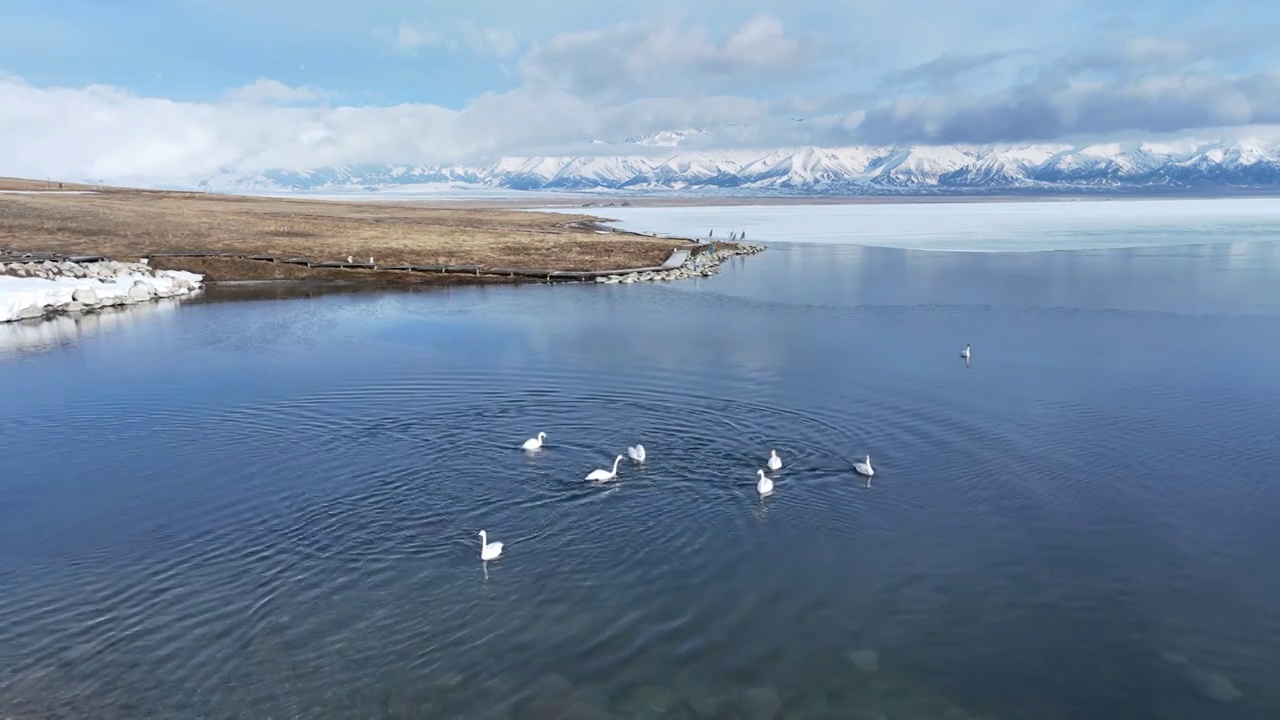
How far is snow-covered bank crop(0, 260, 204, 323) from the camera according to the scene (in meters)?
44.1

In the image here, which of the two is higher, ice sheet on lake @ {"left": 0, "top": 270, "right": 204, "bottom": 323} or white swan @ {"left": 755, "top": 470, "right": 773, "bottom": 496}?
ice sheet on lake @ {"left": 0, "top": 270, "right": 204, "bottom": 323}

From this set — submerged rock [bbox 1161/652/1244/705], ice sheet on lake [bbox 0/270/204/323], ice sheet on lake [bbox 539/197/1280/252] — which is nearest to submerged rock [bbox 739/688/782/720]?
submerged rock [bbox 1161/652/1244/705]

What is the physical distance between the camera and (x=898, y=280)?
2152 inches

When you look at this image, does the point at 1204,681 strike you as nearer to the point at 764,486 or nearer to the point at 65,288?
the point at 764,486

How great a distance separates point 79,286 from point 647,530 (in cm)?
4160

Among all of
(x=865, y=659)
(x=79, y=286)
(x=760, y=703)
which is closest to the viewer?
(x=760, y=703)

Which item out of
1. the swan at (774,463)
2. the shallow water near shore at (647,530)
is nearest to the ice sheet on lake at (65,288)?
the shallow water near shore at (647,530)

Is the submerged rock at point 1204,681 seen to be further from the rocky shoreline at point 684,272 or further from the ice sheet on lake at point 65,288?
the ice sheet on lake at point 65,288

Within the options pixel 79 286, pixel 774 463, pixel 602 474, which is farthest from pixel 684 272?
pixel 602 474

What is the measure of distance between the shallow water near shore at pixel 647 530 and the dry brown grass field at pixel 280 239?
103ft

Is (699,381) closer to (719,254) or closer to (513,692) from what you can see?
(513,692)

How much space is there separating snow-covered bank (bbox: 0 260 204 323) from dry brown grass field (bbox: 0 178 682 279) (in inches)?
227

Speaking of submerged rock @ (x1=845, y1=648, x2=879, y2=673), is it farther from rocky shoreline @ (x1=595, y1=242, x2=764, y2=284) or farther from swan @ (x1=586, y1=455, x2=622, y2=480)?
rocky shoreline @ (x1=595, y1=242, x2=764, y2=284)

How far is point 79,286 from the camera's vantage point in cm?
4719
